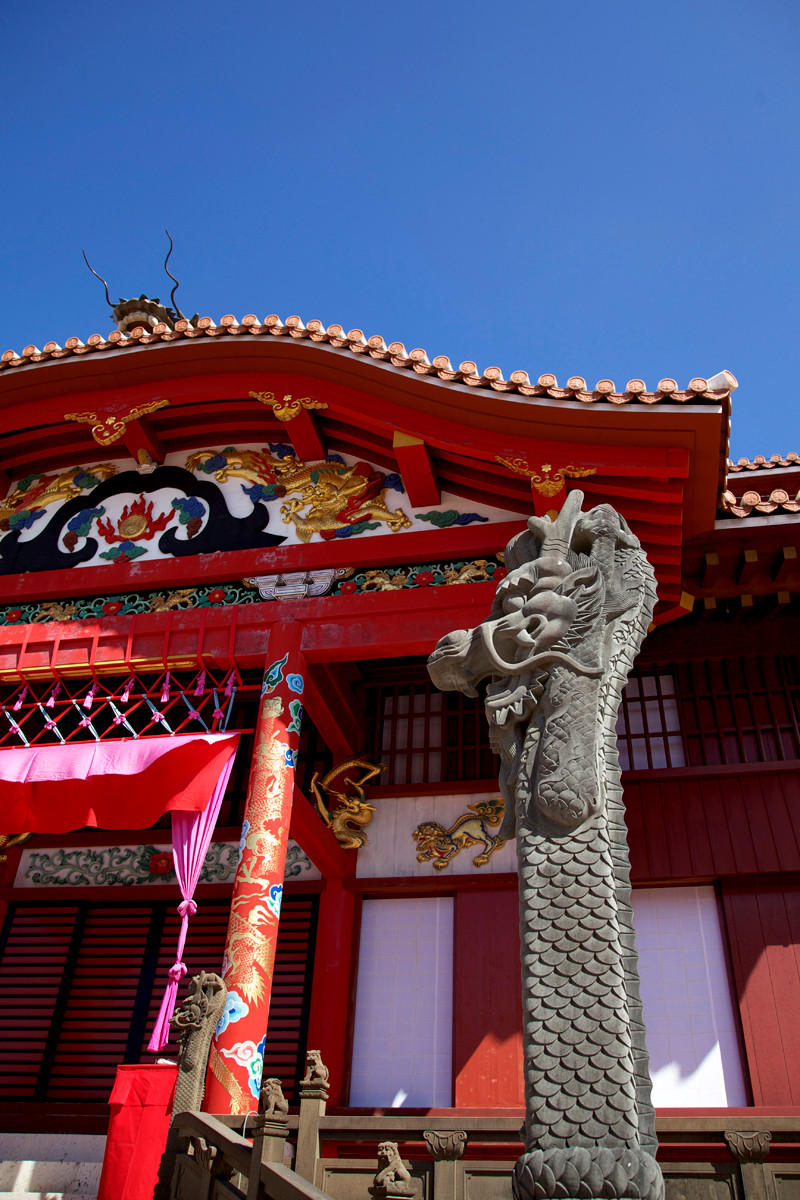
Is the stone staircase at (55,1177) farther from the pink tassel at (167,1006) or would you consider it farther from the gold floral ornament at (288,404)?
the gold floral ornament at (288,404)

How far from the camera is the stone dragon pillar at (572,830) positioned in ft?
8.05

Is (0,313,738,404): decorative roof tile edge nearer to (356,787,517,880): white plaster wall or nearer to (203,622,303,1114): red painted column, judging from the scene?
(203,622,303,1114): red painted column

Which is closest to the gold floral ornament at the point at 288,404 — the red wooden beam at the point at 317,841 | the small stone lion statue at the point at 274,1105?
the red wooden beam at the point at 317,841

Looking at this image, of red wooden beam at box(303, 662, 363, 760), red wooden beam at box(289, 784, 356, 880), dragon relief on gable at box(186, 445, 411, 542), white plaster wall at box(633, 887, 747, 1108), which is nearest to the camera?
white plaster wall at box(633, 887, 747, 1108)

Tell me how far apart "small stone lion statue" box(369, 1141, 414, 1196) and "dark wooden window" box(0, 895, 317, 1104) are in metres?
4.15

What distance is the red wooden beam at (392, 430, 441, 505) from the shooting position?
21.4 feet

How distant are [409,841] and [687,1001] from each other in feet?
→ 7.77

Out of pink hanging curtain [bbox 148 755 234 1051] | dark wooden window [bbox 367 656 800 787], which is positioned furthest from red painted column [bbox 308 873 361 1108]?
pink hanging curtain [bbox 148 755 234 1051]

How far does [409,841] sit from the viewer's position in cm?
733

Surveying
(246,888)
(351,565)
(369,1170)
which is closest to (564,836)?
(369,1170)

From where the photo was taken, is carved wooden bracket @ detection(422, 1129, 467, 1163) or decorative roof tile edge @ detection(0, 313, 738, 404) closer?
carved wooden bracket @ detection(422, 1129, 467, 1163)

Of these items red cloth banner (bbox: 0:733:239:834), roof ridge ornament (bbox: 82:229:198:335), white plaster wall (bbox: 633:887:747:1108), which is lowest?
white plaster wall (bbox: 633:887:747:1108)

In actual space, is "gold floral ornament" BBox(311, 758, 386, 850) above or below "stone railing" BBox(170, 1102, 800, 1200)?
above

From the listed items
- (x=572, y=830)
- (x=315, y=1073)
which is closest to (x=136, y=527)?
(x=315, y=1073)
